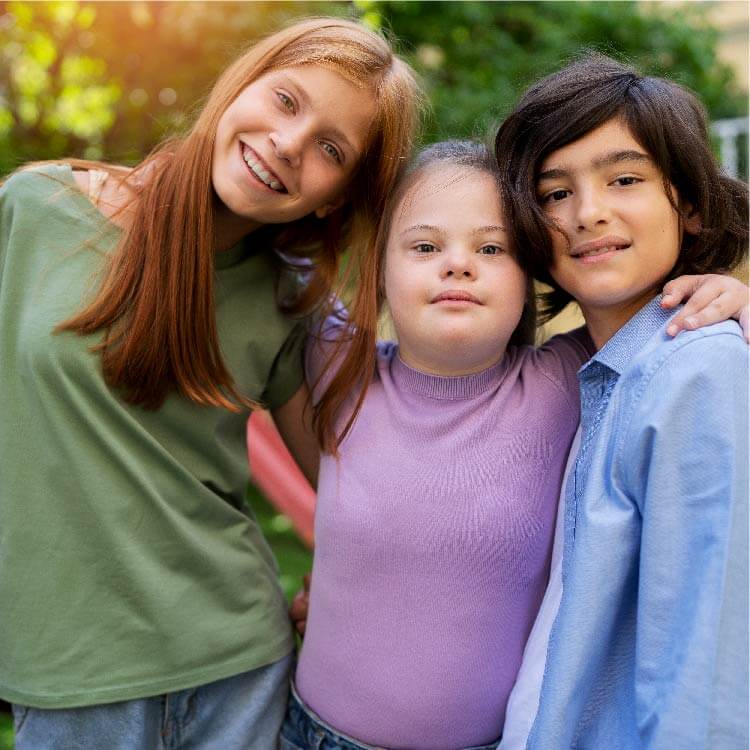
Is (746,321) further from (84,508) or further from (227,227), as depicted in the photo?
(84,508)

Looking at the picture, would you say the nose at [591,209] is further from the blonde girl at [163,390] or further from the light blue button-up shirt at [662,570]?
the blonde girl at [163,390]

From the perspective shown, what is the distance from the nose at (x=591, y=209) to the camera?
1542 millimetres

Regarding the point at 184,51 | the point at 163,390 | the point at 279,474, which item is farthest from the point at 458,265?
the point at 184,51

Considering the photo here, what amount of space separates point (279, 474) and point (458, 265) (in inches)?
70.2

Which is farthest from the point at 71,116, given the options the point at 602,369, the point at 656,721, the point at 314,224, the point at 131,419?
the point at 656,721

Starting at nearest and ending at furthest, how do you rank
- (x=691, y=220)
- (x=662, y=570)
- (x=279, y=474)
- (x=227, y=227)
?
(x=662, y=570) < (x=691, y=220) < (x=227, y=227) < (x=279, y=474)

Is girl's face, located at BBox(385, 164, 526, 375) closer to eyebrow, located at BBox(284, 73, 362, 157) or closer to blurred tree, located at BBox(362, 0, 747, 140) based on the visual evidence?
eyebrow, located at BBox(284, 73, 362, 157)

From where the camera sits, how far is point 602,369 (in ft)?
5.19

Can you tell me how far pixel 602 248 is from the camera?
1568 millimetres

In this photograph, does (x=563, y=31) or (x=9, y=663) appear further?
(x=563, y=31)

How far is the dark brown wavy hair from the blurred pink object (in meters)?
1.69

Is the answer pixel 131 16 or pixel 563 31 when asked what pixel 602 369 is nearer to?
pixel 131 16

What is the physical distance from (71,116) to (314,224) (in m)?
4.13

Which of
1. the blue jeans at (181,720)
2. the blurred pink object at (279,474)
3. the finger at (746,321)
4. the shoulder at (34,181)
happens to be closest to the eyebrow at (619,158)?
the finger at (746,321)
